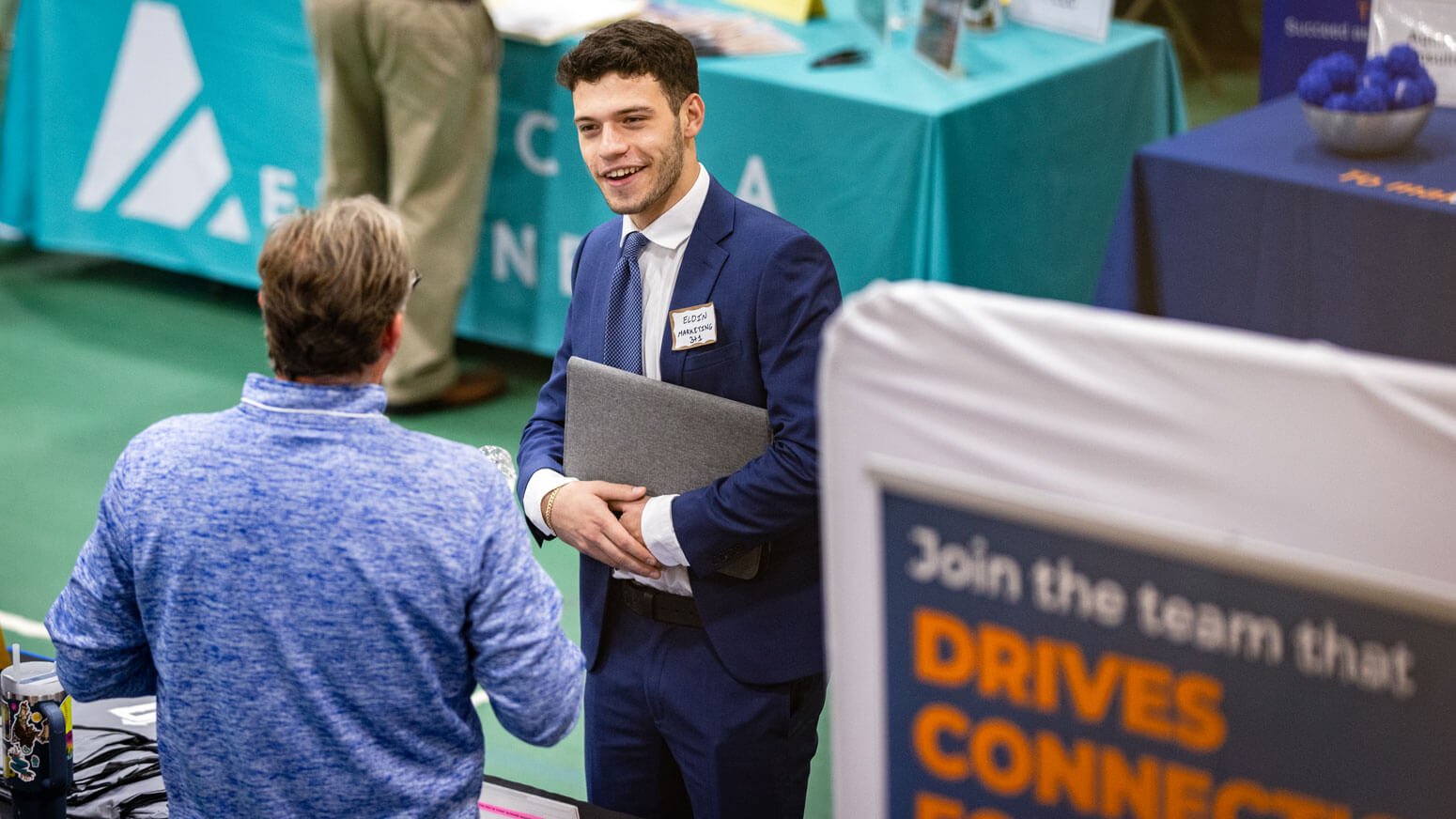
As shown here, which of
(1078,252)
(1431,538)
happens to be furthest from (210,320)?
(1431,538)

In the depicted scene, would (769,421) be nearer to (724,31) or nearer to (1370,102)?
(1370,102)

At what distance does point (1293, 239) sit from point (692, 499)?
2.11 meters

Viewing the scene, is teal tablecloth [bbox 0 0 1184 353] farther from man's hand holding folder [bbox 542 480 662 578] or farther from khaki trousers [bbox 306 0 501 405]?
man's hand holding folder [bbox 542 480 662 578]

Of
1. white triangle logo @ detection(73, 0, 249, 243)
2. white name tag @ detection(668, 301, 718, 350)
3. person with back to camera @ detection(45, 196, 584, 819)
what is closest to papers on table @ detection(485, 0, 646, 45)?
white triangle logo @ detection(73, 0, 249, 243)

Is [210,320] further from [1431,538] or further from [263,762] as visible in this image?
[1431,538]

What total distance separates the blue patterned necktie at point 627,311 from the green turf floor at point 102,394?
131 centimetres

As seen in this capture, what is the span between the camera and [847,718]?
4.54 feet

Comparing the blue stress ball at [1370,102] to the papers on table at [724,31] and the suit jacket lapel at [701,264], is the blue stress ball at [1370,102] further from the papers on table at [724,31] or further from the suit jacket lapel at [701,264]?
the suit jacket lapel at [701,264]

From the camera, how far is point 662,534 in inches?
80.7

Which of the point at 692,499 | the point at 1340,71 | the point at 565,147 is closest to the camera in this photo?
the point at 692,499

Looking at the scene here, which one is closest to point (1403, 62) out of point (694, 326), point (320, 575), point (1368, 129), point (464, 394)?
point (1368, 129)

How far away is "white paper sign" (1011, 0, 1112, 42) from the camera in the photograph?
4.92 metres

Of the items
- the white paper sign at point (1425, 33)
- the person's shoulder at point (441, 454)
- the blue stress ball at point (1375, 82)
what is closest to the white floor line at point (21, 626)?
the person's shoulder at point (441, 454)

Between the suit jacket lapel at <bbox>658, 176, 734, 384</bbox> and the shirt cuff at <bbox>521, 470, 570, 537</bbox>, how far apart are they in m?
0.22
